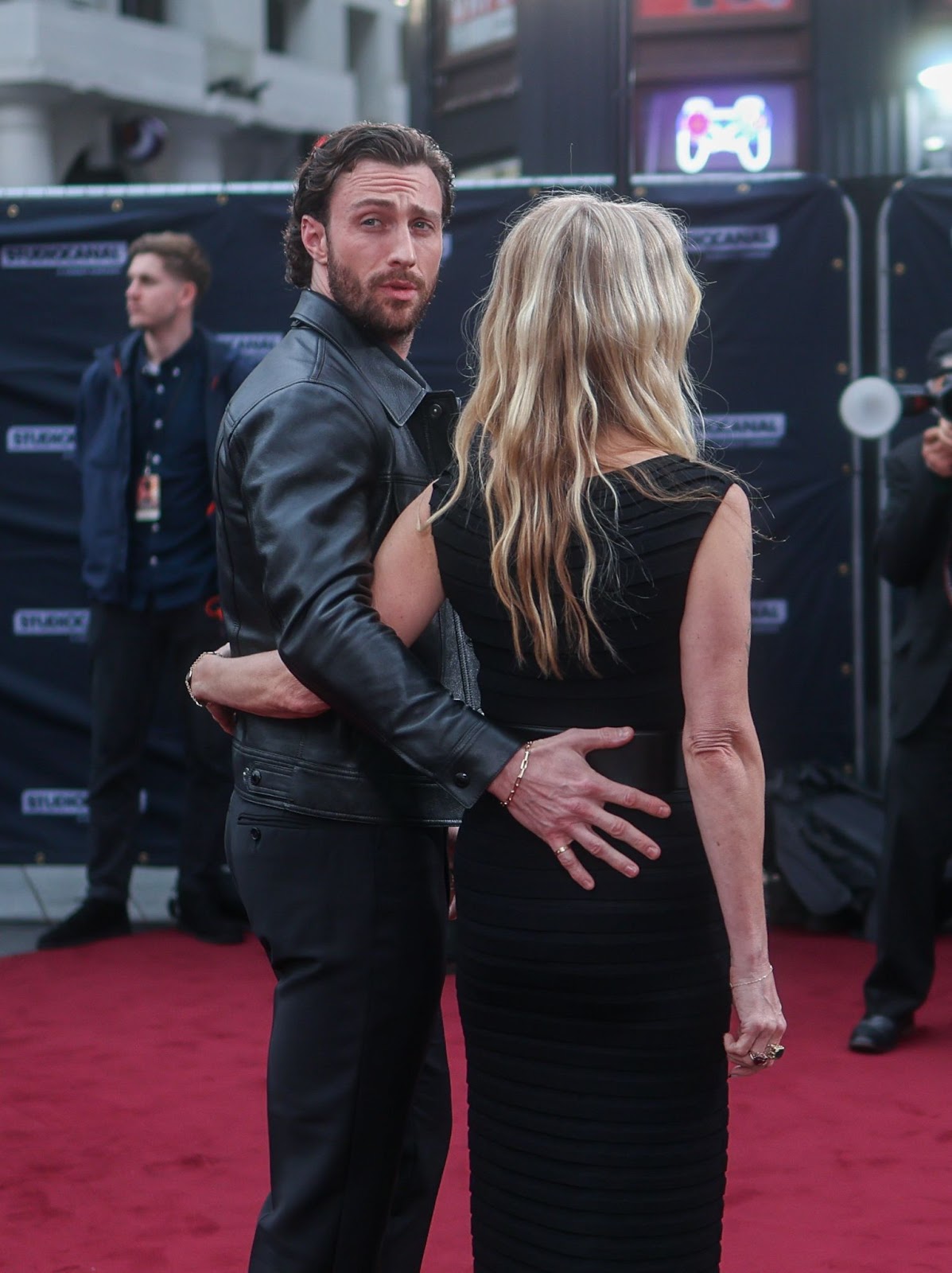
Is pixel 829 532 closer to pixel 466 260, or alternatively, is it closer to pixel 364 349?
pixel 466 260

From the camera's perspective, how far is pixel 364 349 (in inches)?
97.5

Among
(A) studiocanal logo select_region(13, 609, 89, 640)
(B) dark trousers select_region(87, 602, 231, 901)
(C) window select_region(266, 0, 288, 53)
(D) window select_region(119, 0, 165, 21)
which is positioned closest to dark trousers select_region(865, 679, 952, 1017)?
(B) dark trousers select_region(87, 602, 231, 901)

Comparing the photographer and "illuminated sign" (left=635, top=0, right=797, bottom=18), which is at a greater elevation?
"illuminated sign" (left=635, top=0, right=797, bottom=18)

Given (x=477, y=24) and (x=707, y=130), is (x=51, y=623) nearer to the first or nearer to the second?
(x=707, y=130)

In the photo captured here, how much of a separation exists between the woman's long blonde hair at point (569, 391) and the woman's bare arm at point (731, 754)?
0.37ft

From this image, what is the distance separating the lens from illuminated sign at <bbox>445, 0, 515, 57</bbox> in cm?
1161

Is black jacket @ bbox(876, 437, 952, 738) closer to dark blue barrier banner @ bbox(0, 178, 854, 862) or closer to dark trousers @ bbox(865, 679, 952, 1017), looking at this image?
dark trousers @ bbox(865, 679, 952, 1017)

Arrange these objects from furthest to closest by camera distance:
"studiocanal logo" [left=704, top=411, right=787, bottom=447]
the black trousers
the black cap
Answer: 1. "studiocanal logo" [left=704, top=411, right=787, bottom=447]
2. the black cap
3. the black trousers

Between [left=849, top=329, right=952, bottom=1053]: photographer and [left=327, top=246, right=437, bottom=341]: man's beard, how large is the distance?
7.70 ft

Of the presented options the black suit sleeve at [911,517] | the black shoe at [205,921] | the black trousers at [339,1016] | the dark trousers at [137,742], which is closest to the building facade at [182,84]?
the dark trousers at [137,742]

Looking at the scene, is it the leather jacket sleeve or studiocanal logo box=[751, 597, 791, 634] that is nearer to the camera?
the leather jacket sleeve

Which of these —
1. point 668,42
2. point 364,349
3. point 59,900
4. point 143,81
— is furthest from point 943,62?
point 143,81

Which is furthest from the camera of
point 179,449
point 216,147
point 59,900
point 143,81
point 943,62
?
point 216,147

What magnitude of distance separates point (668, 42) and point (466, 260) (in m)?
5.28
